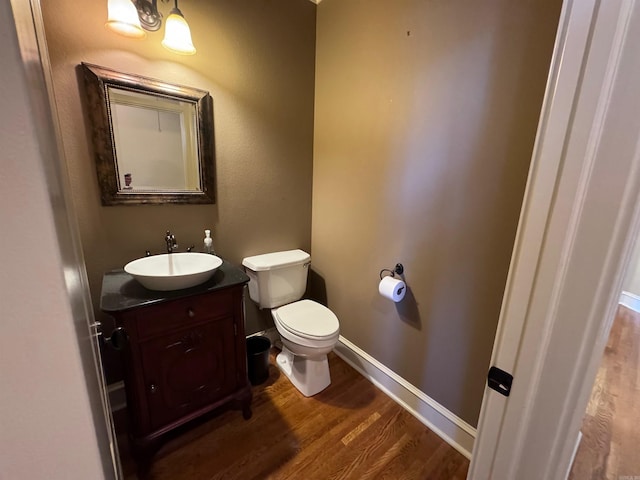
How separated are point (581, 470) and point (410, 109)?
1.96m

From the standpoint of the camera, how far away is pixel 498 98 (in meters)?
1.10

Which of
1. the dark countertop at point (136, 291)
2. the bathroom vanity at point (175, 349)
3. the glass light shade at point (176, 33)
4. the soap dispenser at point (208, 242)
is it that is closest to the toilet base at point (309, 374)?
the bathroom vanity at point (175, 349)

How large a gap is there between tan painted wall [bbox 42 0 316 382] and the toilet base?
49 centimetres

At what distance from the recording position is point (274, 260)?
6.21 feet

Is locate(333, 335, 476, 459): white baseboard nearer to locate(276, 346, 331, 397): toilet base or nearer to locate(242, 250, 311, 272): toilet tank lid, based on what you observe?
locate(276, 346, 331, 397): toilet base

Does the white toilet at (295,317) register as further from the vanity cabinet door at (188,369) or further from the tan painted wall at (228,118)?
the vanity cabinet door at (188,369)

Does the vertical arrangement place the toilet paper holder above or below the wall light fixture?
below

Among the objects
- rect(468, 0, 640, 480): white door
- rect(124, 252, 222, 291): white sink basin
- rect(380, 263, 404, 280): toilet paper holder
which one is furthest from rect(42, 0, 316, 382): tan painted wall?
rect(468, 0, 640, 480): white door

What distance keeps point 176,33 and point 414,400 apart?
229 cm

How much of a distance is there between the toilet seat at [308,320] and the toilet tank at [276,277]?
0.10 metres

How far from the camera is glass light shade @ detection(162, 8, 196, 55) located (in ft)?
4.08

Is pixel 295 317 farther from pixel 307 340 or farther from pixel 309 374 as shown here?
pixel 309 374

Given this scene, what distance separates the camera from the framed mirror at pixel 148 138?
1319 millimetres

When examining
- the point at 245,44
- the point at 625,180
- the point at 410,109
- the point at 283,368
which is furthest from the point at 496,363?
the point at 245,44
